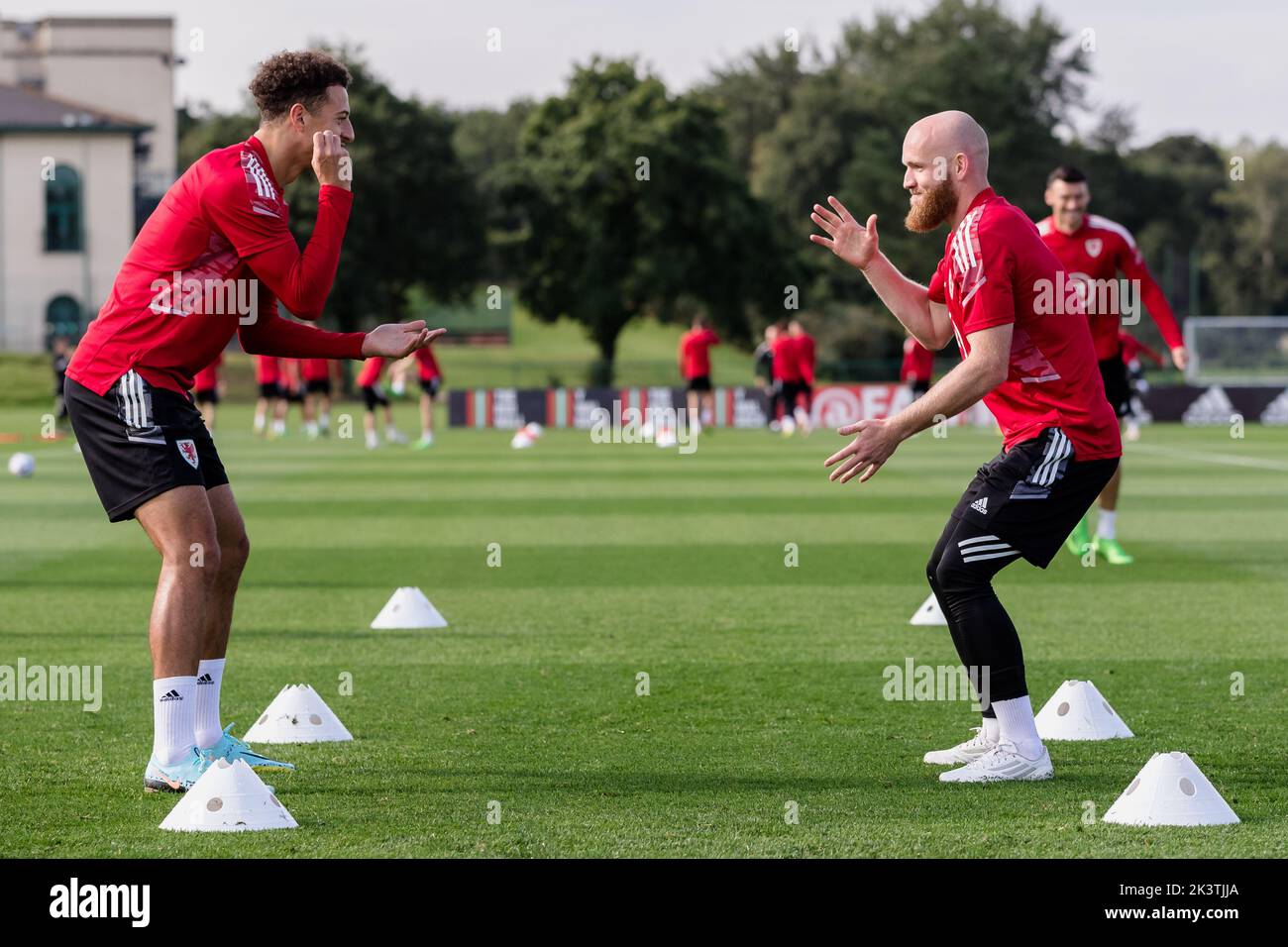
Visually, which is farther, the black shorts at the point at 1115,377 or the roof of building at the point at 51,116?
the roof of building at the point at 51,116

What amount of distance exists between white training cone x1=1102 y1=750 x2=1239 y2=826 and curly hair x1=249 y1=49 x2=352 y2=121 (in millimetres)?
3464

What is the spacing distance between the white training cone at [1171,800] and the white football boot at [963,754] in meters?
0.94

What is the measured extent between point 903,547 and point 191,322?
398 inches

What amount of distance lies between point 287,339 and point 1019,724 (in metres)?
2.95

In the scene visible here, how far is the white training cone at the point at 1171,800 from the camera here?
5.54 meters

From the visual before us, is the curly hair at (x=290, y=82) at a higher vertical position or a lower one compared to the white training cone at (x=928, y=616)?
higher

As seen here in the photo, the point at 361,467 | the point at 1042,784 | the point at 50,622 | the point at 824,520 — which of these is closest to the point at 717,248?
the point at 361,467

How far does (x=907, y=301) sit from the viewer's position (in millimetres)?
6832

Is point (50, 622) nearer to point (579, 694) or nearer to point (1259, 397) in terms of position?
point (579, 694)

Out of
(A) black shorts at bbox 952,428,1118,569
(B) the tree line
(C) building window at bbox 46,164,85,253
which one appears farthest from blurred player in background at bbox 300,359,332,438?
(C) building window at bbox 46,164,85,253

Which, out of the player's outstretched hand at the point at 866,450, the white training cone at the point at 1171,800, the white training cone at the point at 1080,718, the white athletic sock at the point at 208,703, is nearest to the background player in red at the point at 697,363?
the white training cone at the point at 1080,718

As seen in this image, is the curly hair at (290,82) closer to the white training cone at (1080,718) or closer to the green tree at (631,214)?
the white training cone at (1080,718)

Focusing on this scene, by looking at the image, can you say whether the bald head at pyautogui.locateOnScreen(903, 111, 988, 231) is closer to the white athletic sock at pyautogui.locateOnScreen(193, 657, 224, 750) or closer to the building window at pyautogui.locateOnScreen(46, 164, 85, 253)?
the white athletic sock at pyautogui.locateOnScreen(193, 657, 224, 750)

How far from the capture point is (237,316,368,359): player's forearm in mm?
6574
